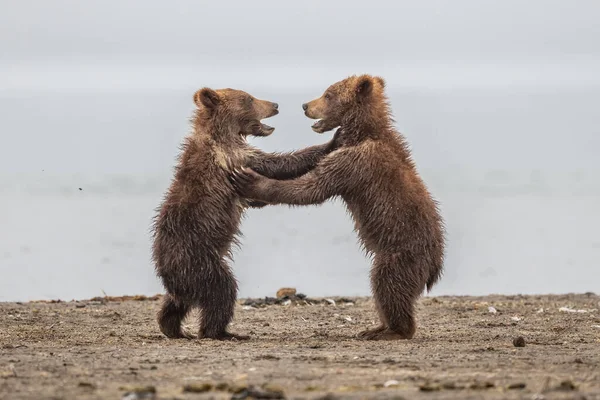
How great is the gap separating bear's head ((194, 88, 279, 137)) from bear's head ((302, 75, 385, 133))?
0.41 m

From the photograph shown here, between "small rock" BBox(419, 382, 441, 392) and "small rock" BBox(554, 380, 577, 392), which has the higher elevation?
"small rock" BBox(554, 380, 577, 392)

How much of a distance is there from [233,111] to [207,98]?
282mm

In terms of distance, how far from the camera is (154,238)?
36.6ft

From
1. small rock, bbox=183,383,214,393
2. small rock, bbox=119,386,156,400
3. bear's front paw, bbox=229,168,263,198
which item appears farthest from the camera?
bear's front paw, bbox=229,168,263,198

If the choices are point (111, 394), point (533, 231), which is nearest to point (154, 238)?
point (111, 394)

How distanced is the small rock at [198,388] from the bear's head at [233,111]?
4761mm

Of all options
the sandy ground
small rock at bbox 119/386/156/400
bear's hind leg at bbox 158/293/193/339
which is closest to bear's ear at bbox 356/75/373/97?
the sandy ground

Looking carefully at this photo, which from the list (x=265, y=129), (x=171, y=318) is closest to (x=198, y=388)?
(x=171, y=318)

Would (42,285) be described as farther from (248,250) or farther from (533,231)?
(533,231)

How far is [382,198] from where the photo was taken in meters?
11.1

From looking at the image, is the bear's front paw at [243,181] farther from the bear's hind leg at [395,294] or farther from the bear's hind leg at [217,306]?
the bear's hind leg at [395,294]

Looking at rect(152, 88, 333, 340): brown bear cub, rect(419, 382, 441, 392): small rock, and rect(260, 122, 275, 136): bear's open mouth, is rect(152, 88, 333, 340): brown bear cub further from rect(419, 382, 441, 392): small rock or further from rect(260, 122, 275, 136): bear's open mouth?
rect(419, 382, 441, 392): small rock

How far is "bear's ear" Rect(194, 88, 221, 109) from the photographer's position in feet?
39.1

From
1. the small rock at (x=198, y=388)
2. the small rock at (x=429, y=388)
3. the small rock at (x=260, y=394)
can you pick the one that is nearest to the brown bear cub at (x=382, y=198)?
the small rock at (x=429, y=388)
